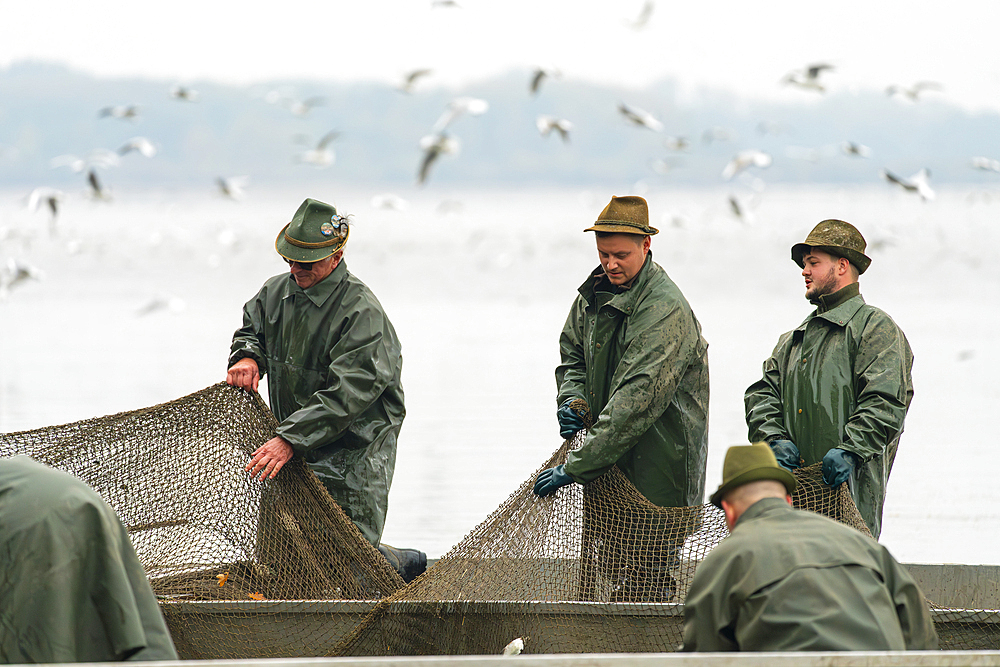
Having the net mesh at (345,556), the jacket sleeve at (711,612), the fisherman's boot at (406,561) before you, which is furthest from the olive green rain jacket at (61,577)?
the fisherman's boot at (406,561)

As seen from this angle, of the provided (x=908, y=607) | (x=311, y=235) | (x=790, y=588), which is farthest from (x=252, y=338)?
(x=908, y=607)

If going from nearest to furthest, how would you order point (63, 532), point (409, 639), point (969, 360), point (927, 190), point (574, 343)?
1. point (63, 532)
2. point (409, 639)
3. point (574, 343)
4. point (927, 190)
5. point (969, 360)

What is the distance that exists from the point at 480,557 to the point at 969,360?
43.6 feet

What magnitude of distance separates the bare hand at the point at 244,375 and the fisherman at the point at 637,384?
1137 millimetres

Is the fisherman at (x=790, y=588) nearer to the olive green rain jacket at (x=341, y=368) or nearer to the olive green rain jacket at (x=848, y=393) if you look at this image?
the olive green rain jacket at (x=848, y=393)

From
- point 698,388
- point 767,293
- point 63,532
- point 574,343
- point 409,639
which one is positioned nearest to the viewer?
point 63,532

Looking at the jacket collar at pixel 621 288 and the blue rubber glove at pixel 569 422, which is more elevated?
the jacket collar at pixel 621 288

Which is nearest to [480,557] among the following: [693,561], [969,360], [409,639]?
[409,639]

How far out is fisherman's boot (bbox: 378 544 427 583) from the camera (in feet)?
14.4

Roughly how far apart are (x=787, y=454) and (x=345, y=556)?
62.6 inches

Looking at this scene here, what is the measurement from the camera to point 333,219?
4.25 meters

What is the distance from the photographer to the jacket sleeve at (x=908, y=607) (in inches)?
97.0

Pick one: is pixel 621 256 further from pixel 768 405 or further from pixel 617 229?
pixel 768 405

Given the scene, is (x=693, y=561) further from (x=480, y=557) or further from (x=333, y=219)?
(x=333, y=219)
